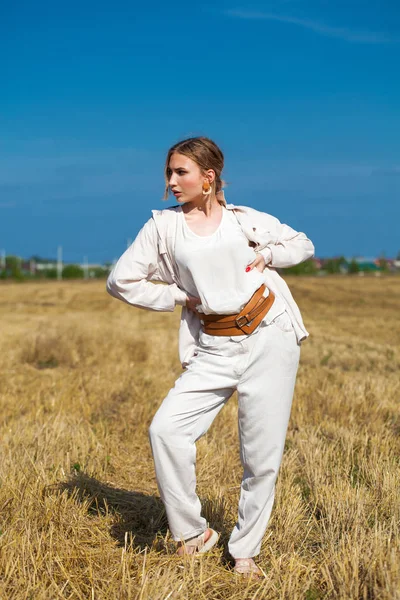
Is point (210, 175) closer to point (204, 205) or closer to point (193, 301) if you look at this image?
point (204, 205)

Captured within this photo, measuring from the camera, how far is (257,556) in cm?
409

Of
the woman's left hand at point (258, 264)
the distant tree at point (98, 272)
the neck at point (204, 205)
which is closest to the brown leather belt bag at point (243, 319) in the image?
the woman's left hand at point (258, 264)

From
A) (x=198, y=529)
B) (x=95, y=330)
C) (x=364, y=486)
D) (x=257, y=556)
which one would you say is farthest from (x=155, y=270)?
(x=95, y=330)

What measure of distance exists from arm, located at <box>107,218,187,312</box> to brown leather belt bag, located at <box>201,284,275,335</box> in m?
0.21

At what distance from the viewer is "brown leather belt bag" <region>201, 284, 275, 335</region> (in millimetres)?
3734

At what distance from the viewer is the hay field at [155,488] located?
11.9 feet

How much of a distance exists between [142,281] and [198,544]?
4.30 ft

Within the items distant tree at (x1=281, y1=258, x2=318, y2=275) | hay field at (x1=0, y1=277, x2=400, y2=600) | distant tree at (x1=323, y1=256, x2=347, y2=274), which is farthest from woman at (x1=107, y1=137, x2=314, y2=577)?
distant tree at (x1=323, y1=256, x2=347, y2=274)

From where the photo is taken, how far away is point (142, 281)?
12.9 ft

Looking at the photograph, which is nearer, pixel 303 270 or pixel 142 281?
pixel 142 281

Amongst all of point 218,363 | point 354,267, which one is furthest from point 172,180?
point 354,267

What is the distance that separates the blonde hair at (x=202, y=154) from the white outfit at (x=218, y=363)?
0.17m

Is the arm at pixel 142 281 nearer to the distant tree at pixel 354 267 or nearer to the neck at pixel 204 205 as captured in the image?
the neck at pixel 204 205

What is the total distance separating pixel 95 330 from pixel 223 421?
24.2 ft
